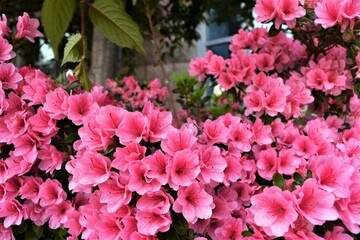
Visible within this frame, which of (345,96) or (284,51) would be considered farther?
(284,51)

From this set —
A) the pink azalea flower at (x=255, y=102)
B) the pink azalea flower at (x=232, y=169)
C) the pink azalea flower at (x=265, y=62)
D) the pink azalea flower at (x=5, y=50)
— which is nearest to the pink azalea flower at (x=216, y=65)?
the pink azalea flower at (x=265, y=62)

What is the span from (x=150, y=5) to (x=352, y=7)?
2.43 feet

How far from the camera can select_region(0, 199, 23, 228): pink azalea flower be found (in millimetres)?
826

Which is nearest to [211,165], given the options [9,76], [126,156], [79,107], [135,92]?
[126,156]

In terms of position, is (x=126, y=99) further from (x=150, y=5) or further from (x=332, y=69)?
(x=332, y=69)

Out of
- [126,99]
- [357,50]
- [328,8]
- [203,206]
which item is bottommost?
[126,99]

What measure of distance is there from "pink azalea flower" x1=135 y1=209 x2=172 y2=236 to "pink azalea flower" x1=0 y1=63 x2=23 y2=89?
465mm

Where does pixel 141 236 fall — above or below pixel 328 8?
below

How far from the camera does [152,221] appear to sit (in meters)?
0.66

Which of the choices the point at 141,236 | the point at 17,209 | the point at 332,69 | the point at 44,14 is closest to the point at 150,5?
the point at 44,14

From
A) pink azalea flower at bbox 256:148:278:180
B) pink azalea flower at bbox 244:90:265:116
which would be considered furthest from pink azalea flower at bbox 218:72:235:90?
pink azalea flower at bbox 256:148:278:180

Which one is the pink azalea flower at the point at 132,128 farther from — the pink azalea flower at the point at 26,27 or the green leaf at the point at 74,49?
the pink azalea flower at the point at 26,27

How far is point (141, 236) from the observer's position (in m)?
0.66

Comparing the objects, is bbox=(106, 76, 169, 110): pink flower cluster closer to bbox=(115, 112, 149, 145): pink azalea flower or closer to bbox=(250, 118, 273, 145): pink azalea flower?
bbox=(250, 118, 273, 145): pink azalea flower
